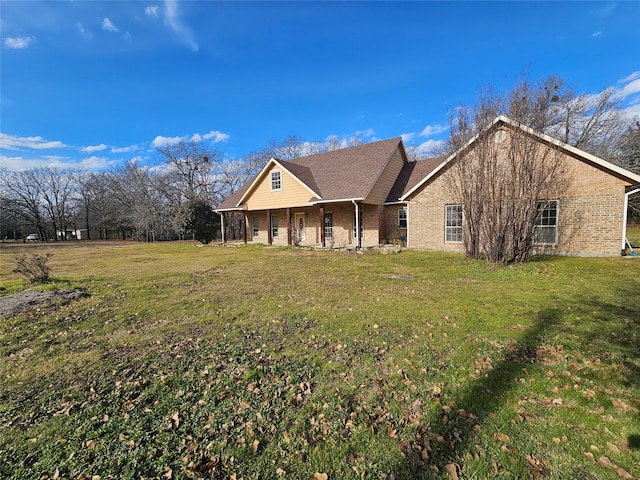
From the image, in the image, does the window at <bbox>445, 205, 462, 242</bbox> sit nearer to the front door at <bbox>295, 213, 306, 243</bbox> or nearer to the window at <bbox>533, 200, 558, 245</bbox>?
the window at <bbox>533, 200, 558, 245</bbox>

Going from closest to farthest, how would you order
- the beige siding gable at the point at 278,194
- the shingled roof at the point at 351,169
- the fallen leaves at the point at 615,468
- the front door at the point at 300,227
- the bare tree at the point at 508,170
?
the fallen leaves at the point at 615,468 → the bare tree at the point at 508,170 → the shingled roof at the point at 351,169 → the beige siding gable at the point at 278,194 → the front door at the point at 300,227

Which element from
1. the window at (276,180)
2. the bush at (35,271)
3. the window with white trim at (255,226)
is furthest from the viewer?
the window with white trim at (255,226)

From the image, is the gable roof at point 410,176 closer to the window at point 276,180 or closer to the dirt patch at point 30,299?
the window at point 276,180

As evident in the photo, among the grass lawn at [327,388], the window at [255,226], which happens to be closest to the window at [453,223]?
the grass lawn at [327,388]

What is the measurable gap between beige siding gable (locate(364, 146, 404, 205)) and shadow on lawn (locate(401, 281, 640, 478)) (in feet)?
38.9

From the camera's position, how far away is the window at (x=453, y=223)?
47.6 feet

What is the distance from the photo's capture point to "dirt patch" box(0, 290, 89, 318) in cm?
610

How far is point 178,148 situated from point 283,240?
913 inches

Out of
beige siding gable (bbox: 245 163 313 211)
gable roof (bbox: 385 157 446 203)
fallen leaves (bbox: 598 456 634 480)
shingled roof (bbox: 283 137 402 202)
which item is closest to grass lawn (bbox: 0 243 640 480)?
fallen leaves (bbox: 598 456 634 480)

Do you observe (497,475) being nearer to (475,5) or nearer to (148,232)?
(475,5)

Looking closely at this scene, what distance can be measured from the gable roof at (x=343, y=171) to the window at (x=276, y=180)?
22.2 inches

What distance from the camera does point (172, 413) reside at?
2.95 meters

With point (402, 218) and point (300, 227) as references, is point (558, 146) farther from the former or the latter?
point (300, 227)

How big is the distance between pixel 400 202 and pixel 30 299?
15.8 metres
